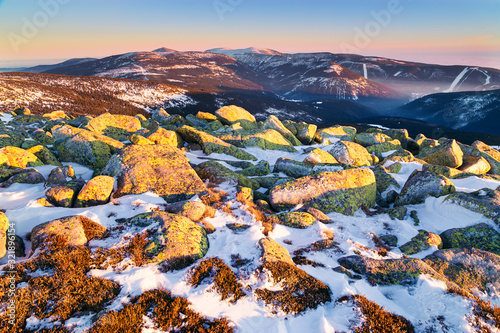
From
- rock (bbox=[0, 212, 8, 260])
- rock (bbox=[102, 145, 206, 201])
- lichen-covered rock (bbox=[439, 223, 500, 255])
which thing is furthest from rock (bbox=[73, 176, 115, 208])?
lichen-covered rock (bbox=[439, 223, 500, 255])

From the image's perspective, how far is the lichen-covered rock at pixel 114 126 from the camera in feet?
73.9

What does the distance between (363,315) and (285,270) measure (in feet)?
7.42

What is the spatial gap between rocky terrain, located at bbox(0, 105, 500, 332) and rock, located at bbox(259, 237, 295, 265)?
1.9 inches

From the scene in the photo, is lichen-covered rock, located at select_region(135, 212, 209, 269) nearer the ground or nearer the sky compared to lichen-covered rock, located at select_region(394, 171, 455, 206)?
nearer the sky

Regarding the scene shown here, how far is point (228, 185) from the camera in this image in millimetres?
13648

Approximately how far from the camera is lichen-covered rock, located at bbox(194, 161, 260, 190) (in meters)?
14.1

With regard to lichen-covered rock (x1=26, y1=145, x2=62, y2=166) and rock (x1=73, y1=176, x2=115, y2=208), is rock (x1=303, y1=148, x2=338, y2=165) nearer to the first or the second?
rock (x1=73, y1=176, x2=115, y2=208)

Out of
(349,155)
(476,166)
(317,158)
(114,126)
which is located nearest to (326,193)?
(317,158)

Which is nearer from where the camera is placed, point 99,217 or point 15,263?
point 15,263

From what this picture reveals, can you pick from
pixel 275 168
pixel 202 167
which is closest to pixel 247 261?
pixel 202 167

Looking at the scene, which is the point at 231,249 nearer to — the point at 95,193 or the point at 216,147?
the point at 95,193

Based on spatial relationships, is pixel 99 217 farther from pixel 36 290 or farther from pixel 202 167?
pixel 202 167

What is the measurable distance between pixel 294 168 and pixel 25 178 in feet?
55.5

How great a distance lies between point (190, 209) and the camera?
32.3ft
